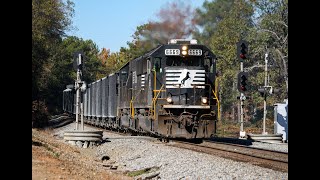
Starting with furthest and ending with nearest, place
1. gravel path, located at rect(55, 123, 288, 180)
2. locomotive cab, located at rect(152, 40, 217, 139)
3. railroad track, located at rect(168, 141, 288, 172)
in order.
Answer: locomotive cab, located at rect(152, 40, 217, 139) < railroad track, located at rect(168, 141, 288, 172) < gravel path, located at rect(55, 123, 288, 180)

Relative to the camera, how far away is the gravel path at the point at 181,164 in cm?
1100

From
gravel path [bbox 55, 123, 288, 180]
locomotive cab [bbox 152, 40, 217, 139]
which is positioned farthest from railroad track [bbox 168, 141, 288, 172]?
locomotive cab [bbox 152, 40, 217, 139]

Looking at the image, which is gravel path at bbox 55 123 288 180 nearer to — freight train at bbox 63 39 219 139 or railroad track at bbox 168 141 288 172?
railroad track at bbox 168 141 288 172

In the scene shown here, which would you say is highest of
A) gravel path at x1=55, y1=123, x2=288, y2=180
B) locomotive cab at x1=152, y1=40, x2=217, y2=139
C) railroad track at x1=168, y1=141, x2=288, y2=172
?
locomotive cab at x1=152, y1=40, x2=217, y2=139

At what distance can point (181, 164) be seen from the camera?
12891 millimetres

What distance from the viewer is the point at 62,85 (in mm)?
71375

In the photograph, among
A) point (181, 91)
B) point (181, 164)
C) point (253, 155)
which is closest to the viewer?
point (181, 164)

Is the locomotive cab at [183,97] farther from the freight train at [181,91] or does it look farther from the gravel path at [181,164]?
the gravel path at [181,164]

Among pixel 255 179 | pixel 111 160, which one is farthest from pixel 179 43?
pixel 255 179

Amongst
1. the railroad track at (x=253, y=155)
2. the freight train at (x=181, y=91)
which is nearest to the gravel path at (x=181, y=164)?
the railroad track at (x=253, y=155)

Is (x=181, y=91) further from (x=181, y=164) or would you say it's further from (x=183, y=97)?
(x=181, y=164)

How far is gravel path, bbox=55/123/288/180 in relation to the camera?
36.1 ft

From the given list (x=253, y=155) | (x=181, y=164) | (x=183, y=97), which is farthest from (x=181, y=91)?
(x=181, y=164)
